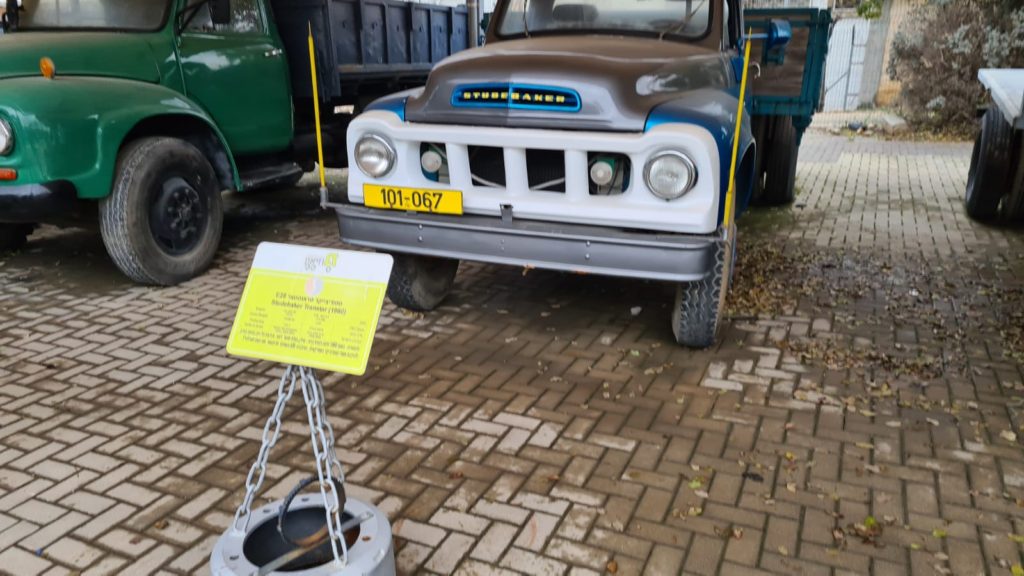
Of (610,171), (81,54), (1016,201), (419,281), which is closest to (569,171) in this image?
(610,171)

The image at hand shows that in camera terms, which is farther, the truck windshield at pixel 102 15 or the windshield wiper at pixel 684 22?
the truck windshield at pixel 102 15

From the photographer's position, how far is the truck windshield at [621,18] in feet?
15.5

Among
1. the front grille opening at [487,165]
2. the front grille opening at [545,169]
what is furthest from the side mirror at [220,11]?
the front grille opening at [545,169]

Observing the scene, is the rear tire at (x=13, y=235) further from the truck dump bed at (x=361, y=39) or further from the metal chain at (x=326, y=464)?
the metal chain at (x=326, y=464)

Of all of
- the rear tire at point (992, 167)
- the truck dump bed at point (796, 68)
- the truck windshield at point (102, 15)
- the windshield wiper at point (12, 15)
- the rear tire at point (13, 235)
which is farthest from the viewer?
the rear tire at point (992, 167)

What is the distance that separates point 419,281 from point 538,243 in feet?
4.26

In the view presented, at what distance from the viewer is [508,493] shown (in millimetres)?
3070

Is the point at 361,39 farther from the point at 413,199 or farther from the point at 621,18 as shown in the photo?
the point at 413,199

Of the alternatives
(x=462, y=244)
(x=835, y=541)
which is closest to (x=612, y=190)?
(x=462, y=244)

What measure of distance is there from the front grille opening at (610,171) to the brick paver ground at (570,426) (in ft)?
3.19

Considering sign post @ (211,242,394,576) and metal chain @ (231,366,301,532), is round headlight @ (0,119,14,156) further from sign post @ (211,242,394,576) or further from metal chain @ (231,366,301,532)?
metal chain @ (231,366,301,532)

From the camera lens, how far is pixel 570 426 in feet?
11.8

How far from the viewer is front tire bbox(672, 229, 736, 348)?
4.04 meters

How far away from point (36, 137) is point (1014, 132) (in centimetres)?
808
